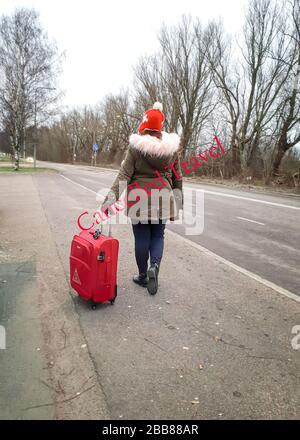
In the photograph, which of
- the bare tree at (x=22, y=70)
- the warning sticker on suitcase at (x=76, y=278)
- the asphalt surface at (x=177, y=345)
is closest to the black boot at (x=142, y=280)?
the asphalt surface at (x=177, y=345)

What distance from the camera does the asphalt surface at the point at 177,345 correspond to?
2.04 metres

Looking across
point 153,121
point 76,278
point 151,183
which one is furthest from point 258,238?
point 76,278

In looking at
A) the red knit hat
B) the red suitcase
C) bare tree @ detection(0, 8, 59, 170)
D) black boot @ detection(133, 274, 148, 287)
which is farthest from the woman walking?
bare tree @ detection(0, 8, 59, 170)

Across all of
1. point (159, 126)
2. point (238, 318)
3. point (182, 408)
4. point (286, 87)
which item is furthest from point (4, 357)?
→ point (286, 87)

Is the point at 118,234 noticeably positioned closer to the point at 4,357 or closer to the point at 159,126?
the point at 159,126

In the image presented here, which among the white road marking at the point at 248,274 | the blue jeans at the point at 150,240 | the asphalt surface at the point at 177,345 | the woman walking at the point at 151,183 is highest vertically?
the woman walking at the point at 151,183

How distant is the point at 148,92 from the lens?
3403 centimetres

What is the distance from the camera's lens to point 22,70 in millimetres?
27375

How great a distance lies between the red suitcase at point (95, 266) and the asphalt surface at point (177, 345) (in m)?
0.17

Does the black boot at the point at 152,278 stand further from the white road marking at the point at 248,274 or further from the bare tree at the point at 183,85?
the bare tree at the point at 183,85

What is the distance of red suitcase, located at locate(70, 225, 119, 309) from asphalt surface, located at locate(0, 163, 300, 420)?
0.17 m

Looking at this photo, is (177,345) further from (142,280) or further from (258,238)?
(258,238)

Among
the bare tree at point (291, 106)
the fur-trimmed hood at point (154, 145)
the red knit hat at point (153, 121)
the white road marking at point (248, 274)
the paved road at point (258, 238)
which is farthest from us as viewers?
the bare tree at point (291, 106)

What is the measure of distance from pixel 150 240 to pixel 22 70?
28838mm
